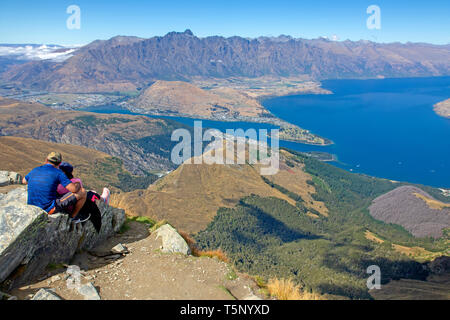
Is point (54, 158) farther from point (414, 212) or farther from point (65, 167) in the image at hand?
point (414, 212)

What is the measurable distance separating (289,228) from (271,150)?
208 ft

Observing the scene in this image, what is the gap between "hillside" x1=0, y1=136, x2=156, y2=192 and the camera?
95062 mm

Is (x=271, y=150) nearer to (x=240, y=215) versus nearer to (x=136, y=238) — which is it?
(x=240, y=215)

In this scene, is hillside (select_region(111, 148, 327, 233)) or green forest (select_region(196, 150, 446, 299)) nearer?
green forest (select_region(196, 150, 446, 299))

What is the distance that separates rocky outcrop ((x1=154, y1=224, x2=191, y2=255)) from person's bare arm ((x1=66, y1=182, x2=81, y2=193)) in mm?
3823

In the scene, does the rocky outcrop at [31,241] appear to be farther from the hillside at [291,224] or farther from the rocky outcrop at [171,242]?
the hillside at [291,224]

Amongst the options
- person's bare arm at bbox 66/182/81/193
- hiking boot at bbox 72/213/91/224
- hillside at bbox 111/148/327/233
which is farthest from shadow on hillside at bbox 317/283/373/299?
person's bare arm at bbox 66/182/81/193

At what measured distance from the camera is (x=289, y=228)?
290 ft

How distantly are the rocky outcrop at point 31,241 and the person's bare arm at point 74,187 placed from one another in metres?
0.86

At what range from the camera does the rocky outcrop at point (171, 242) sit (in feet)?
36.0

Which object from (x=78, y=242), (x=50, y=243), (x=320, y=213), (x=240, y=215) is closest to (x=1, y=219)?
(x=50, y=243)

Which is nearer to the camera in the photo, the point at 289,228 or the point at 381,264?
the point at 381,264

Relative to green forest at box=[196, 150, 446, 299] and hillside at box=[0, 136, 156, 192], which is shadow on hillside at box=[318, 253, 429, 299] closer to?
green forest at box=[196, 150, 446, 299]

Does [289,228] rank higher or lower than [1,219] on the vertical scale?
lower
